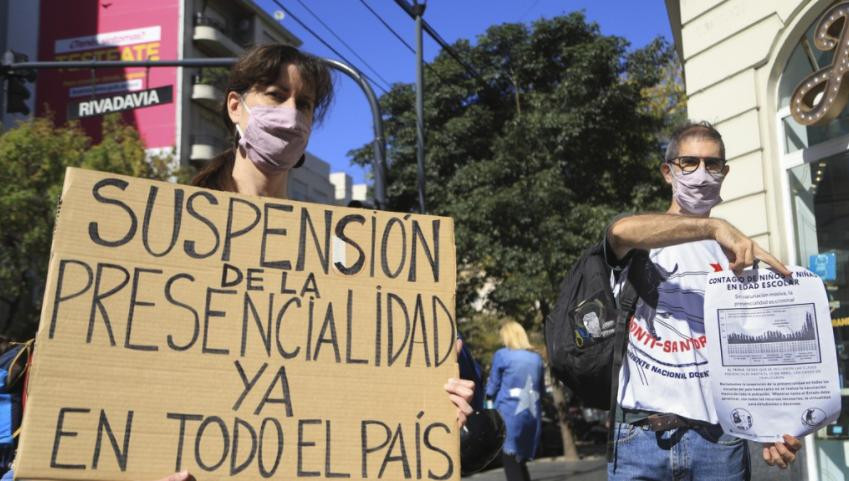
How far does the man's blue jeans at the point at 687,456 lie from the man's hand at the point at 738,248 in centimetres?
58

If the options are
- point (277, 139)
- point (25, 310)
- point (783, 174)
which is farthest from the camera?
point (25, 310)

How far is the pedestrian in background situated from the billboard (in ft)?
85.2

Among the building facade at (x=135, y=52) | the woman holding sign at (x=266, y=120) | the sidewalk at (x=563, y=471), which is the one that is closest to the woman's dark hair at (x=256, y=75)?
the woman holding sign at (x=266, y=120)

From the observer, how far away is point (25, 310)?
21.0 m

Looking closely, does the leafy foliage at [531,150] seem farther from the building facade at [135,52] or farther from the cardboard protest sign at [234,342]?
the building facade at [135,52]

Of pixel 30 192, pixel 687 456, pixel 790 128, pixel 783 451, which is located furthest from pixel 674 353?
pixel 30 192

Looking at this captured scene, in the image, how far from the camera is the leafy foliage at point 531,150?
1473 centimetres

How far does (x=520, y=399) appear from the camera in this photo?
7.82 metres

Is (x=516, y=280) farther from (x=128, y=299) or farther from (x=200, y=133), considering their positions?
(x=200, y=133)

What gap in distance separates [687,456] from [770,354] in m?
0.43

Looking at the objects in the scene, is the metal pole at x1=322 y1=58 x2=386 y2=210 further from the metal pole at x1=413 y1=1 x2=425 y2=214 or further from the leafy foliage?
the leafy foliage

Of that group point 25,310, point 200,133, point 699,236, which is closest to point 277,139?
point 699,236

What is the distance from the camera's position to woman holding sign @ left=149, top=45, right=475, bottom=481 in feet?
7.31

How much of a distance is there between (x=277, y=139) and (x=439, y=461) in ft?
3.22
